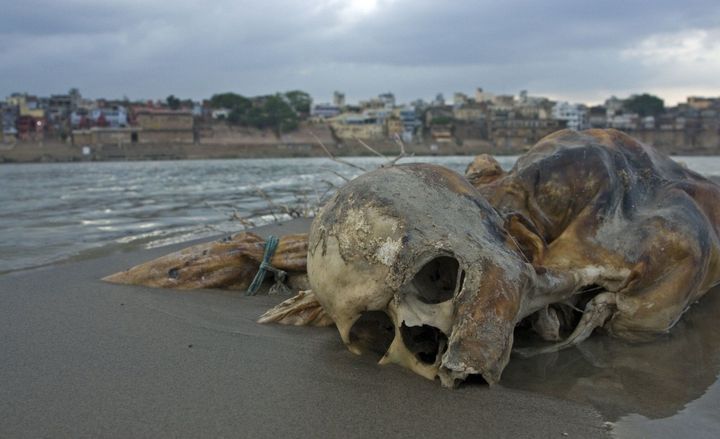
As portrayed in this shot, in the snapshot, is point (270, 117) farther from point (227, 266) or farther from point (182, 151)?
point (227, 266)

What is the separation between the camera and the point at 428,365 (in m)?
2.94

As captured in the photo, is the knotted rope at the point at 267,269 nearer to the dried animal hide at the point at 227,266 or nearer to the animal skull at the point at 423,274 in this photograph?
the dried animal hide at the point at 227,266

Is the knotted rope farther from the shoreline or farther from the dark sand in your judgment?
the shoreline

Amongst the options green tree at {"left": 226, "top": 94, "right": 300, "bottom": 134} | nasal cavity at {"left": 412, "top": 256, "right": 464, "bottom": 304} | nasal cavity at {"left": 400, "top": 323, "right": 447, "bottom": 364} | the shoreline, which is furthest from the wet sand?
green tree at {"left": 226, "top": 94, "right": 300, "bottom": 134}

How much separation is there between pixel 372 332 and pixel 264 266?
148 centimetres

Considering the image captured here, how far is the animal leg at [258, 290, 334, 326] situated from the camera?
12.6 feet

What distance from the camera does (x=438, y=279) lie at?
3.20 m

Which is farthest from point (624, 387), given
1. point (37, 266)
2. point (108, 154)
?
point (108, 154)

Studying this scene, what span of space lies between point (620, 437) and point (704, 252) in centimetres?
167

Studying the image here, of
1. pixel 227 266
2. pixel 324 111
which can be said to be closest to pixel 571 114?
pixel 324 111

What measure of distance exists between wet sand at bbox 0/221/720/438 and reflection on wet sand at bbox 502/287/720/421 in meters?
0.01

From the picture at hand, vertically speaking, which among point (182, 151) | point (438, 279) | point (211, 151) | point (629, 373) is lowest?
point (211, 151)

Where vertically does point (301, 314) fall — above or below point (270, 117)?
below

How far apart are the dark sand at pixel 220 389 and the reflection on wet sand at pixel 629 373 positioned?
17cm
